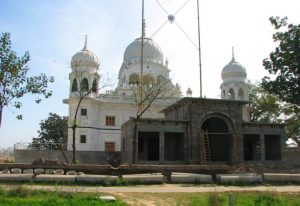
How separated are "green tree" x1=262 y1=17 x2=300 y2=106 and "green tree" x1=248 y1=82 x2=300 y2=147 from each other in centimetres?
2271

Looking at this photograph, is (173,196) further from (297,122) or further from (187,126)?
(297,122)

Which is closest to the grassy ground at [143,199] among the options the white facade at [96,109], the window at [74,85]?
the white facade at [96,109]

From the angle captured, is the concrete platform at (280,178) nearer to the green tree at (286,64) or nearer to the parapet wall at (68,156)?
the green tree at (286,64)

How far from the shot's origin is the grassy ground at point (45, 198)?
1149 cm

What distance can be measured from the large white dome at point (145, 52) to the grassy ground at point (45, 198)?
4028 centimetres

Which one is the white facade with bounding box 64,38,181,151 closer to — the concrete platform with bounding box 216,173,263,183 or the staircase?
the staircase

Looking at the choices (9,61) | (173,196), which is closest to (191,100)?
(9,61)

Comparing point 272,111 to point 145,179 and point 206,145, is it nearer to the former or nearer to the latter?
point 206,145

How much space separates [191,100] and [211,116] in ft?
6.79

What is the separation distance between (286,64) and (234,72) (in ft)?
95.0

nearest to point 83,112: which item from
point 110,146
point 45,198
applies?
point 110,146

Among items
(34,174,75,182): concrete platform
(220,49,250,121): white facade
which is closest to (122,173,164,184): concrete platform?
(34,174,75,182): concrete platform

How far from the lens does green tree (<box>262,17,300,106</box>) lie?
2248 centimetres

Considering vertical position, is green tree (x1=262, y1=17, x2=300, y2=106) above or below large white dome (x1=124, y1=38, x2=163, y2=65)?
below
